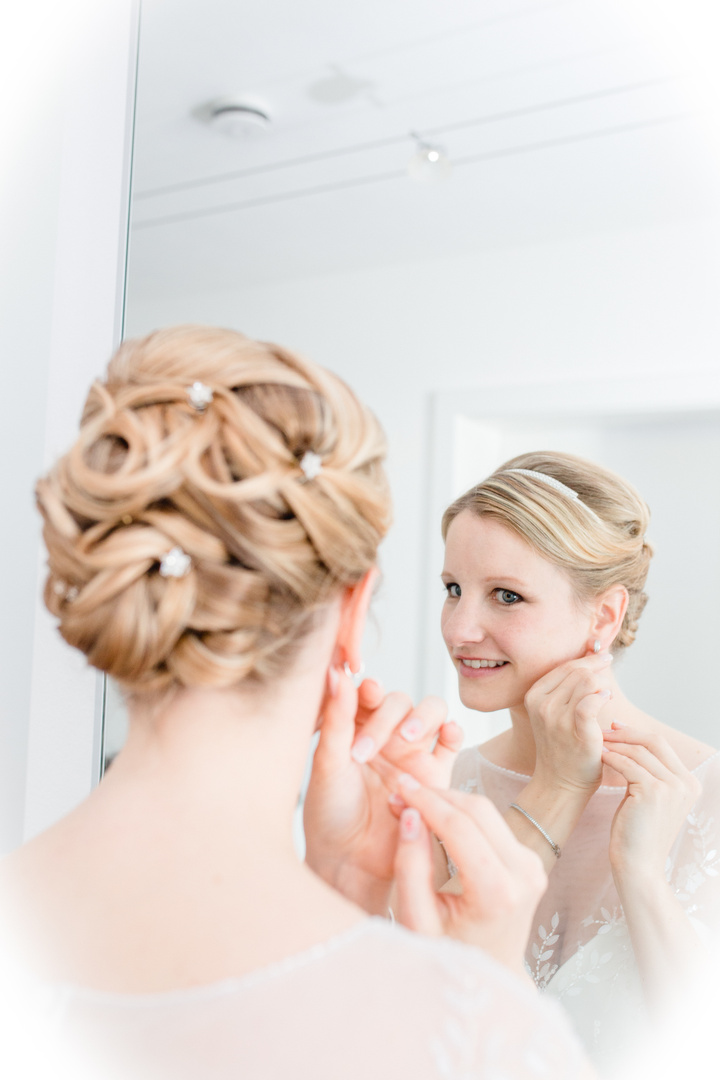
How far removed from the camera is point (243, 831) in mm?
662

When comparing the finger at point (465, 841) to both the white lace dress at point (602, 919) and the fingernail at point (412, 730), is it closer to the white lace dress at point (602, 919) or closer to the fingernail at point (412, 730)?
the fingernail at point (412, 730)

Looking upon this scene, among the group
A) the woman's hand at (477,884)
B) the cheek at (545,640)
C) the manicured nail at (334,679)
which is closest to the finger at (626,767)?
the cheek at (545,640)

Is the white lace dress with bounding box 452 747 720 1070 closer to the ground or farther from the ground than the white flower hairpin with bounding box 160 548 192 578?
closer to the ground

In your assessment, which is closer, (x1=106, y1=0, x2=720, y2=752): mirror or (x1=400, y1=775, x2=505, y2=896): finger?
(x1=400, y1=775, x2=505, y2=896): finger

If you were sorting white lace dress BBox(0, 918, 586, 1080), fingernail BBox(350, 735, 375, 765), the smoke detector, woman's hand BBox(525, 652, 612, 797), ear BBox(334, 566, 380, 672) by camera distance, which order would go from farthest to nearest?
1. the smoke detector
2. woman's hand BBox(525, 652, 612, 797)
3. fingernail BBox(350, 735, 375, 765)
4. ear BBox(334, 566, 380, 672)
5. white lace dress BBox(0, 918, 586, 1080)

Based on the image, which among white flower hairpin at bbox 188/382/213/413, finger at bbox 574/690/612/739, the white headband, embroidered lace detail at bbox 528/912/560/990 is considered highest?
the white headband

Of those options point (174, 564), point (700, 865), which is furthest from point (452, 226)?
point (700, 865)

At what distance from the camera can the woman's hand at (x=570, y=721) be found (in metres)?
0.94

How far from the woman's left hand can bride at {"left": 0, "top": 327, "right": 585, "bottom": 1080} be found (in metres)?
0.22

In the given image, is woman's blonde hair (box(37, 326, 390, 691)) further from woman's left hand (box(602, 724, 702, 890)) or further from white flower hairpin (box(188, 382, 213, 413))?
woman's left hand (box(602, 724, 702, 890))

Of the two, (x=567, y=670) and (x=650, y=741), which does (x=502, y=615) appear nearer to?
(x=567, y=670)

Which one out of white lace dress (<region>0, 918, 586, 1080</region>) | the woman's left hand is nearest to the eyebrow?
the woman's left hand

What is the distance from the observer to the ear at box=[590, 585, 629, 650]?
0.96 metres

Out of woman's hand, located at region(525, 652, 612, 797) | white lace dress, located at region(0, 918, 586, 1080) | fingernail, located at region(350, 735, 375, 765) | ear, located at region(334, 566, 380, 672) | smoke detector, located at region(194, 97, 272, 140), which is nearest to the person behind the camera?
white lace dress, located at region(0, 918, 586, 1080)
